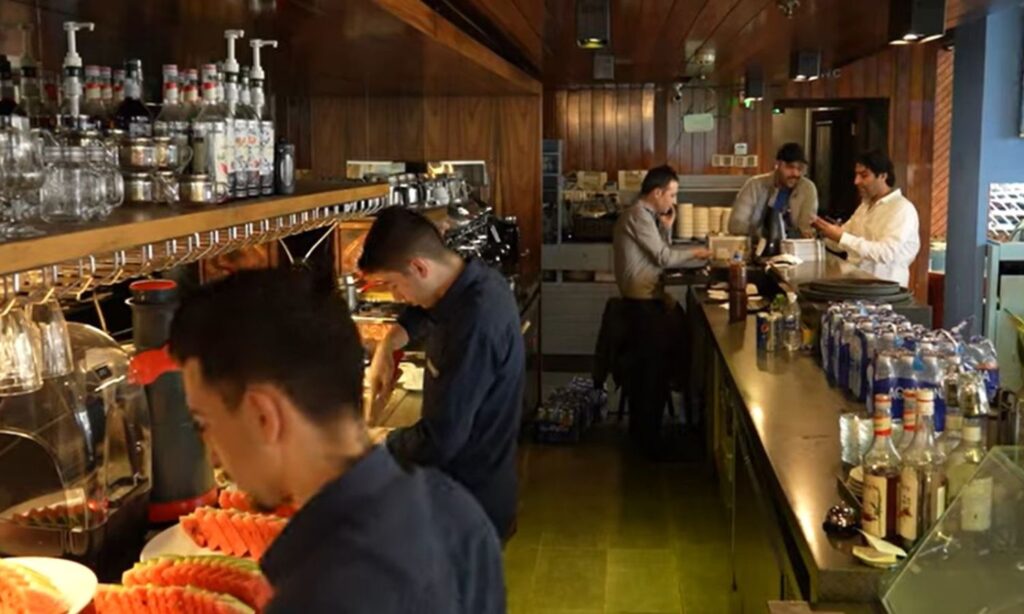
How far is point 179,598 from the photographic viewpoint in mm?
2025

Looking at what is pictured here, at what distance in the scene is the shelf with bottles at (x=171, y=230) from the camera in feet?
5.29

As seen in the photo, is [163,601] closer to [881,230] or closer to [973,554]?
[973,554]

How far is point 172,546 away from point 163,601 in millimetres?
392

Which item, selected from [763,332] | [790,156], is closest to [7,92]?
[763,332]

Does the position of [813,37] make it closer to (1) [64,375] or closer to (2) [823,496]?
(2) [823,496]

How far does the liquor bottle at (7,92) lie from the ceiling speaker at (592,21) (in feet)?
10.7

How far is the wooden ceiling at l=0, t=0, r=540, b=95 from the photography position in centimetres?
283

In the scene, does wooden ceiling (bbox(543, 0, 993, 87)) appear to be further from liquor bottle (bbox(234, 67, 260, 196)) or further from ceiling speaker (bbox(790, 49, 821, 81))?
liquor bottle (bbox(234, 67, 260, 196))

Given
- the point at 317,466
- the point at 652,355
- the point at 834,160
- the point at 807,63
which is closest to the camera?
the point at 317,466

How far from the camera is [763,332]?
4914 millimetres

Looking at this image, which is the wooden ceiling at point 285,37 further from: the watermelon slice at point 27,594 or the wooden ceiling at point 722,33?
the watermelon slice at point 27,594

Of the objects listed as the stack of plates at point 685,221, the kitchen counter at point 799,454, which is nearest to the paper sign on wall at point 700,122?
the stack of plates at point 685,221

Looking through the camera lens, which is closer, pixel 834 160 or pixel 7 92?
pixel 7 92

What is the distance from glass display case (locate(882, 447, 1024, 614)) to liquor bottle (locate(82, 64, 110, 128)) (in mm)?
1995
